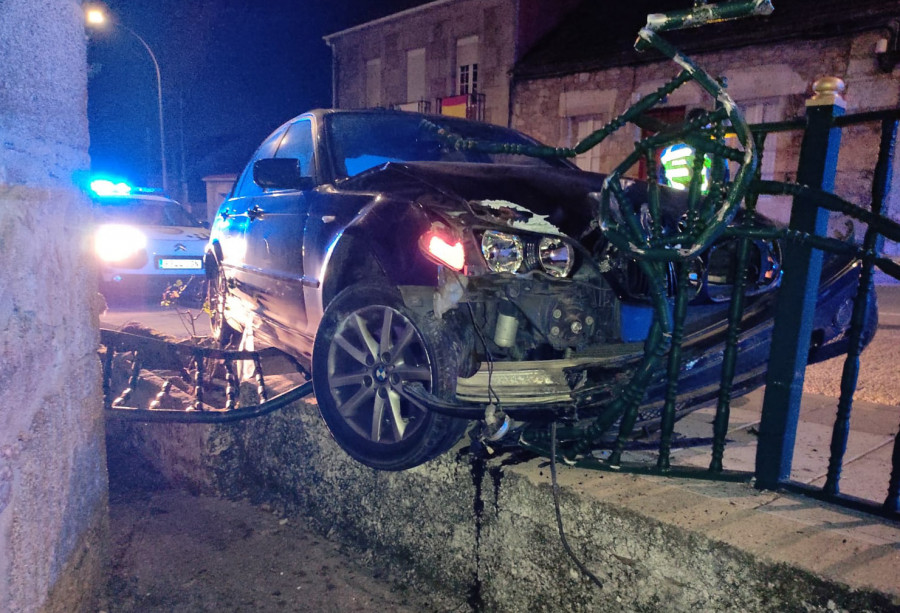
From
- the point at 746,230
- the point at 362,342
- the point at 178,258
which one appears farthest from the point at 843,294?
the point at 178,258

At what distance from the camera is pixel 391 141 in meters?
3.58

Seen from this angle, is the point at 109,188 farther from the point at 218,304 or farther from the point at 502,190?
the point at 502,190

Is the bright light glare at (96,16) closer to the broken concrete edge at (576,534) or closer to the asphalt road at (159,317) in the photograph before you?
the asphalt road at (159,317)

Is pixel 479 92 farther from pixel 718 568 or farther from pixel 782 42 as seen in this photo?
pixel 718 568

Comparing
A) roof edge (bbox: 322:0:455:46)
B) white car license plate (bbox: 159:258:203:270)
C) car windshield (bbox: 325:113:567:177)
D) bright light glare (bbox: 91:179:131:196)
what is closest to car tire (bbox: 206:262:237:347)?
car windshield (bbox: 325:113:567:177)

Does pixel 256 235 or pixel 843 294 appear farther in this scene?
pixel 256 235

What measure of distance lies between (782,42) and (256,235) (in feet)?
31.5

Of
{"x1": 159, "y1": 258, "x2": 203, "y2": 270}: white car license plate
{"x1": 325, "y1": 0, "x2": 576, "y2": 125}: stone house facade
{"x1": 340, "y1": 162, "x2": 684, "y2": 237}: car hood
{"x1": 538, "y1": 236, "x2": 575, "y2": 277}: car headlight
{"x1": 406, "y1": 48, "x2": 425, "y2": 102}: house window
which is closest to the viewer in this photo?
{"x1": 538, "y1": 236, "x2": 575, "y2": 277}: car headlight

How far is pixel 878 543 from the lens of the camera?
1815 millimetres

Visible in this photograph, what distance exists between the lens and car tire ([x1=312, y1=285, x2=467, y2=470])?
2.41 meters

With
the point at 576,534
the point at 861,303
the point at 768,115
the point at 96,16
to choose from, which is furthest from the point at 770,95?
the point at 96,16

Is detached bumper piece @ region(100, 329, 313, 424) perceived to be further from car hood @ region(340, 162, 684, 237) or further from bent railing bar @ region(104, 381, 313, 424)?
car hood @ region(340, 162, 684, 237)

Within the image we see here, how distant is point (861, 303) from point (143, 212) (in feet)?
32.2

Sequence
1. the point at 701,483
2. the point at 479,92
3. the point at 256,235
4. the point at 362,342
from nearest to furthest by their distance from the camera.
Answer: the point at 701,483 → the point at 362,342 → the point at 256,235 → the point at 479,92
